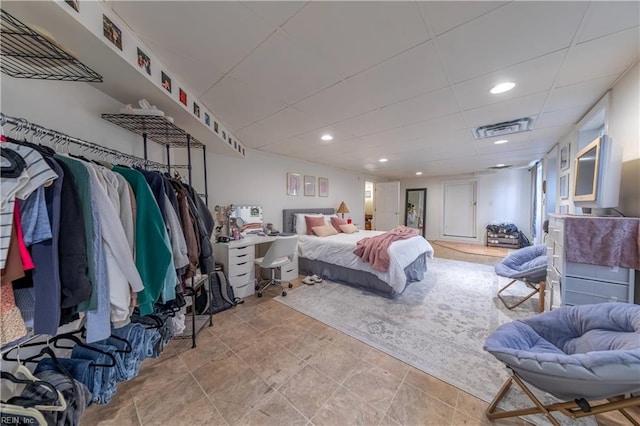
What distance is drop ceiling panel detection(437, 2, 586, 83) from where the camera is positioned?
1128 mm

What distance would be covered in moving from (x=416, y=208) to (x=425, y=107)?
243 inches

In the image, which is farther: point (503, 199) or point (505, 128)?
point (503, 199)

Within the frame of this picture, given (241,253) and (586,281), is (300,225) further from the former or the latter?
(586,281)

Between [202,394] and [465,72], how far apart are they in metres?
2.97

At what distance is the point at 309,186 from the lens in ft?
16.5

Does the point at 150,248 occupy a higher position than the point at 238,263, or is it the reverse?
the point at 150,248

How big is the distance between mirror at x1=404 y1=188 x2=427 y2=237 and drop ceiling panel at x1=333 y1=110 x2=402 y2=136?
5546 millimetres

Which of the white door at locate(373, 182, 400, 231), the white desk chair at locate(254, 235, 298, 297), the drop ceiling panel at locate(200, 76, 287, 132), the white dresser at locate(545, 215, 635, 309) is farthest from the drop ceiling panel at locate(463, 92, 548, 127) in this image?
the white door at locate(373, 182, 400, 231)

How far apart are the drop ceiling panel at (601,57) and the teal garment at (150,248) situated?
2.75 meters

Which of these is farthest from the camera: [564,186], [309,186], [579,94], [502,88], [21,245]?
[309,186]

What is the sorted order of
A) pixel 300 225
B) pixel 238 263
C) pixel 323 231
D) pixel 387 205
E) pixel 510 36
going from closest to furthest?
pixel 510 36 → pixel 238 263 → pixel 323 231 → pixel 300 225 → pixel 387 205

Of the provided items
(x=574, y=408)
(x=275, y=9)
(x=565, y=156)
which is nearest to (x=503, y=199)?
(x=565, y=156)

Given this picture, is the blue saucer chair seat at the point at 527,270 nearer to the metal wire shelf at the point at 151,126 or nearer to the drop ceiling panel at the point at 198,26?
the drop ceiling panel at the point at 198,26


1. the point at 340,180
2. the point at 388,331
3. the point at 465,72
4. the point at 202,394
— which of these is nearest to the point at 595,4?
the point at 465,72
